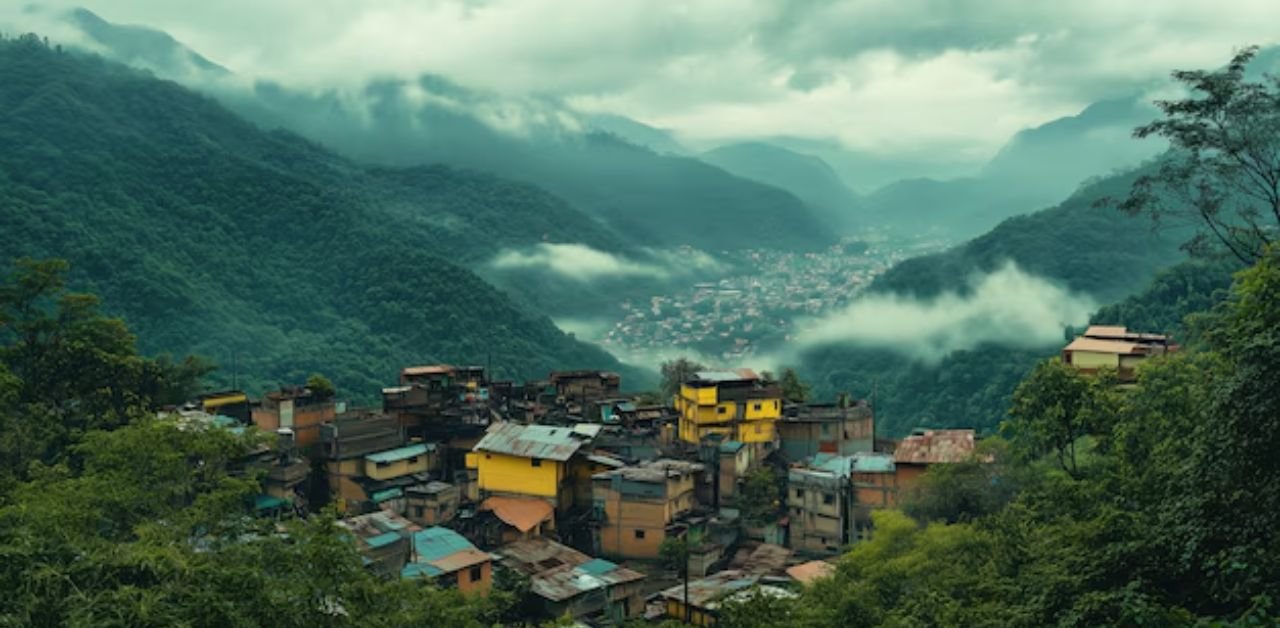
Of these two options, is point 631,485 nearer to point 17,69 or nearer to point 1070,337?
point 1070,337

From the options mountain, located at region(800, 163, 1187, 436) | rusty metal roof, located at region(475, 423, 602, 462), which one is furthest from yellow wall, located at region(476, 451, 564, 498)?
mountain, located at region(800, 163, 1187, 436)

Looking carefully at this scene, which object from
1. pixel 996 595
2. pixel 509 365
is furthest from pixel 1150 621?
pixel 509 365

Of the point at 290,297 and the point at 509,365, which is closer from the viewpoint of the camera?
the point at 509,365

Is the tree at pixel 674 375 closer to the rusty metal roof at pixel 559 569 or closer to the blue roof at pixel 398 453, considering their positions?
the blue roof at pixel 398 453

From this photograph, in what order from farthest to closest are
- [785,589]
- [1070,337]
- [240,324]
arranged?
[240,324], [1070,337], [785,589]

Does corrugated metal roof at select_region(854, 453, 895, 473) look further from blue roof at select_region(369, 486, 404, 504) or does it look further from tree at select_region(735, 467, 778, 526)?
blue roof at select_region(369, 486, 404, 504)

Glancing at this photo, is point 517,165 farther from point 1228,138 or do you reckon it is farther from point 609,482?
point 1228,138
